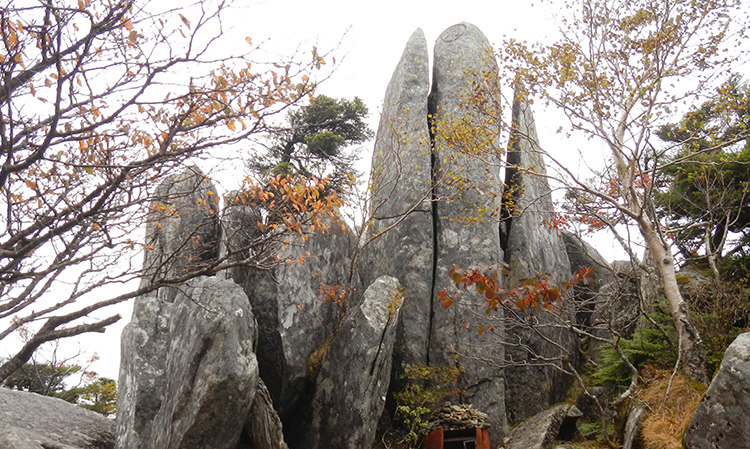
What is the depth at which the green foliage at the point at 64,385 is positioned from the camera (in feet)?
48.8

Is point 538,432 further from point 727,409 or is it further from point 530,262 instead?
point 530,262

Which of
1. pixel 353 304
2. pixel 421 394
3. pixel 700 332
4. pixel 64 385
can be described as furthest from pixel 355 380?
pixel 64 385

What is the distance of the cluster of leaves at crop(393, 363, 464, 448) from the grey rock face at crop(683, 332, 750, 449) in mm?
4663

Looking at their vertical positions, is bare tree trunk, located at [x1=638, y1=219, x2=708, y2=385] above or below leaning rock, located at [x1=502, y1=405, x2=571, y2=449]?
above

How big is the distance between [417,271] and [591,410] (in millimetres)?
4736

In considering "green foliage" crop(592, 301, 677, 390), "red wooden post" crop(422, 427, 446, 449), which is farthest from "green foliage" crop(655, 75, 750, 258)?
"red wooden post" crop(422, 427, 446, 449)

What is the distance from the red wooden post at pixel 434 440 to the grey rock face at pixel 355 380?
108 centimetres

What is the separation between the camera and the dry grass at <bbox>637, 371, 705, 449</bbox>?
21.1ft

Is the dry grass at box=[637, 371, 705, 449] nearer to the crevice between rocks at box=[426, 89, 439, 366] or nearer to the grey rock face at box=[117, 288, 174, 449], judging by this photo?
the crevice between rocks at box=[426, 89, 439, 366]

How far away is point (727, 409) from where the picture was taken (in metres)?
5.65

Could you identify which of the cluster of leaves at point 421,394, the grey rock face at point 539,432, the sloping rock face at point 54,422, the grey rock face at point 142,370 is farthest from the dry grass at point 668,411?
the sloping rock face at point 54,422

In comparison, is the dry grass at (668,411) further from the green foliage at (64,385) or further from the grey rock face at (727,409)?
the green foliage at (64,385)

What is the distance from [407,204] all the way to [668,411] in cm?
740

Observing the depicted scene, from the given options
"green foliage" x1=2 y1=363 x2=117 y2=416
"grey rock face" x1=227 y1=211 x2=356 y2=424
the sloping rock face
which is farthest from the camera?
"green foliage" x1=2 y1=363 x2=117 y2=416
